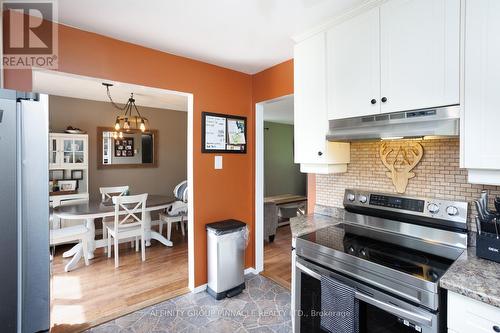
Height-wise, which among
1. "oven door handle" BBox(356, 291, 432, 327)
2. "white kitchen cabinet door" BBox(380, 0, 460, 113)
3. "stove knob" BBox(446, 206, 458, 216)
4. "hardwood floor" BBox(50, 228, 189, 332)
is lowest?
"hardwood floor" BBox(50, 228, 189, 332)

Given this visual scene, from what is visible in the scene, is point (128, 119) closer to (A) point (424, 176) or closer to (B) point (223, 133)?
(B) point (223, 133)

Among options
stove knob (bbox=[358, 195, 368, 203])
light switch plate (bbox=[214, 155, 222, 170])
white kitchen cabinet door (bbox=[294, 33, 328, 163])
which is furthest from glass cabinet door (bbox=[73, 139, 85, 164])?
stove knob (bbox=[358, 195, 368, 203])

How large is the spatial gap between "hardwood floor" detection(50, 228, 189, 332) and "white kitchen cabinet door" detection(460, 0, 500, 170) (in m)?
2.61

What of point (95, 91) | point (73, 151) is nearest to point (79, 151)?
point (73, 151)

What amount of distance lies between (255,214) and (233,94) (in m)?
1.43

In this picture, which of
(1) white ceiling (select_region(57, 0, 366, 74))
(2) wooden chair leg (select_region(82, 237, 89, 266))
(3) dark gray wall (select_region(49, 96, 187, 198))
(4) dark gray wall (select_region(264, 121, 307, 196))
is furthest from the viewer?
(4) dark gray wall (select_region(264, 121, 307, 196))

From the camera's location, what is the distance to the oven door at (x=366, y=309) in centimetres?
115

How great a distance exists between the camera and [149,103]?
15.4 feet

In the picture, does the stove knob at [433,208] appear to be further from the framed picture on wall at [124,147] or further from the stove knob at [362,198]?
the framed picture on wall at [124,147]

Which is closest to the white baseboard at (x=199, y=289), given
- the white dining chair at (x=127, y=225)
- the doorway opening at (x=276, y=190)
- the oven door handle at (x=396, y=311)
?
the doorway opening at (x=276, y=190)

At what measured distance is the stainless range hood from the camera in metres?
1.31

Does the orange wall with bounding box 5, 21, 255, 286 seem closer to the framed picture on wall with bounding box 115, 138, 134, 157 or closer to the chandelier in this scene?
the chandelier

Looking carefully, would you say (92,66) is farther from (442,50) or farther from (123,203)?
(442,50)

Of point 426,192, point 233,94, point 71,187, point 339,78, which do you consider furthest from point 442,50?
point 71,187
